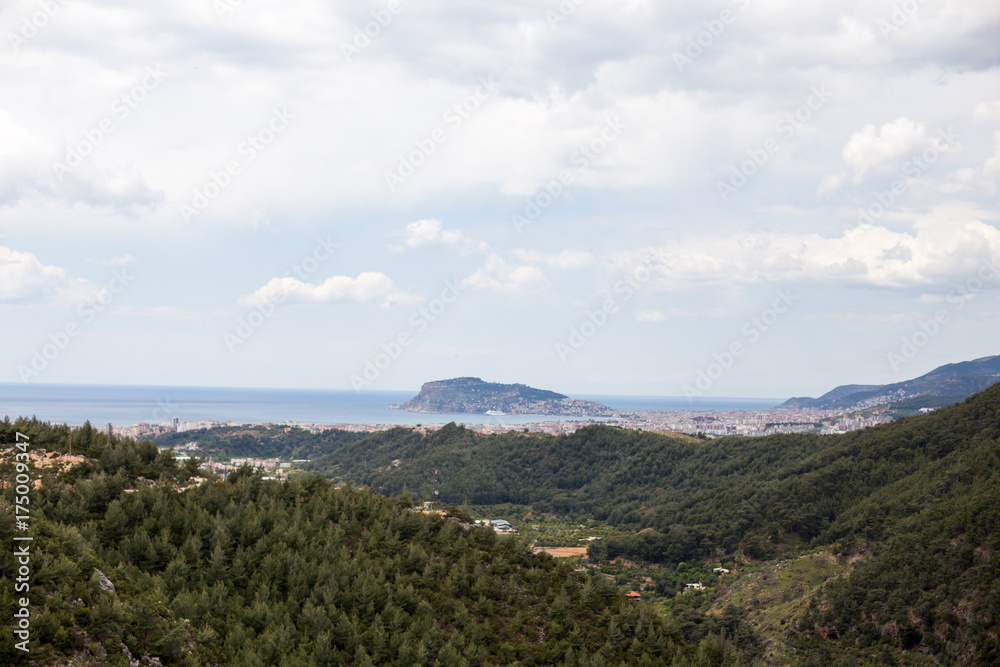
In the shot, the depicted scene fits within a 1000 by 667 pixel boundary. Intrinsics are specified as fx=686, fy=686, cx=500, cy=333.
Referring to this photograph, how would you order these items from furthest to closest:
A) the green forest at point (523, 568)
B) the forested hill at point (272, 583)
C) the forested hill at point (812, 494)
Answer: the forested hill at point (812, 494) → the green forest at point (523, 568) → the forested hill at point (272, 583)

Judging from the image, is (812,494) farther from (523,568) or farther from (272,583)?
(272,583)

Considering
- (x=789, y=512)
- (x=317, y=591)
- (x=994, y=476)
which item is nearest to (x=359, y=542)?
(x=317, y=591)

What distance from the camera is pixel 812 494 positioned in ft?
226

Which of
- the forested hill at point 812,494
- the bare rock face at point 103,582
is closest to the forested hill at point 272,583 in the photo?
the bare rock face at point 103,582

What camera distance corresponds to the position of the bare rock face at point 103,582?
15.3 m

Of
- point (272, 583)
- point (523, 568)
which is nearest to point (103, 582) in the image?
point (272, 583)

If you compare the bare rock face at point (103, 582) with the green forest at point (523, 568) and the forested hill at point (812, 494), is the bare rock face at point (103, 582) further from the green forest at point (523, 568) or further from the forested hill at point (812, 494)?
the forested hill at point (812, 494)

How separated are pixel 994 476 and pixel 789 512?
2119 cm

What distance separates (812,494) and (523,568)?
51.5 m

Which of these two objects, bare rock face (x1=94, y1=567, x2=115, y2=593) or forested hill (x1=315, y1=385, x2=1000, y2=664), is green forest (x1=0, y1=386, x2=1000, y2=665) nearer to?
bare rock face (x1=94, y1=567, x2=115, y2=593)

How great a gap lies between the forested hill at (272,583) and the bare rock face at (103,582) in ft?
0.17

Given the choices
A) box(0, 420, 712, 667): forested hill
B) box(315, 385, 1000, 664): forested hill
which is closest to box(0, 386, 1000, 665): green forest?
box(0, 420, 712, 667): forested hill

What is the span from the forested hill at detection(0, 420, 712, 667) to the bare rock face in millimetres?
51

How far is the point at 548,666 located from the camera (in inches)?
850
